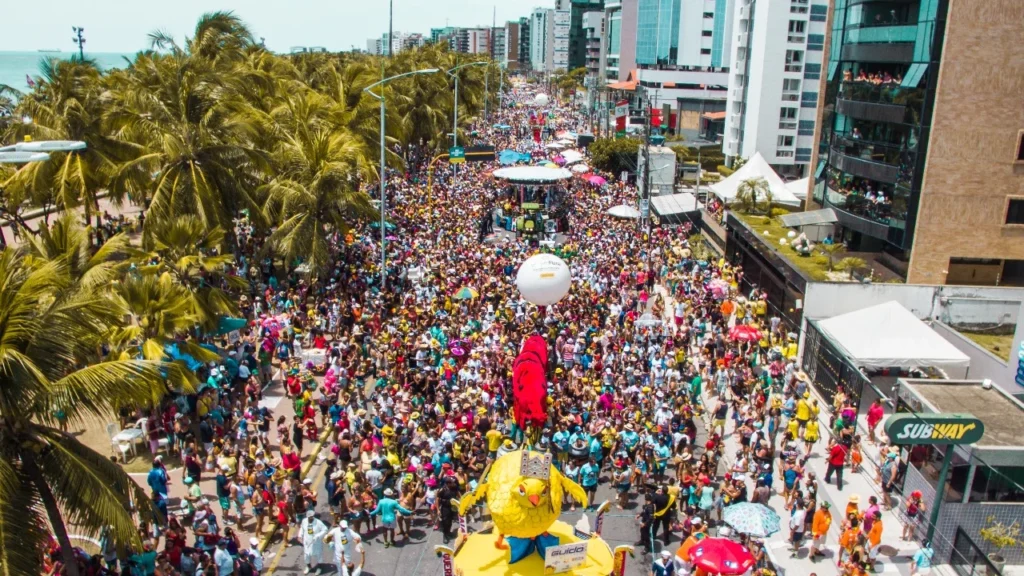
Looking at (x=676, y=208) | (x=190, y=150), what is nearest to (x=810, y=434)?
(x=190, y=150)

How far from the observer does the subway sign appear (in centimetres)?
1297

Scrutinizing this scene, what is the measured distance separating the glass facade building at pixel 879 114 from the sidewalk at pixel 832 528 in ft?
38.4

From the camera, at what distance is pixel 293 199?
2648 cm

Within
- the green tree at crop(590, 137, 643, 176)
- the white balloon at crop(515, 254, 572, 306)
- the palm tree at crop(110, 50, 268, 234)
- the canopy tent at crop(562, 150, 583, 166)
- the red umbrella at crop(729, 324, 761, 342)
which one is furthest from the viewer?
the green tree at crop(590, 137, 643, 176)

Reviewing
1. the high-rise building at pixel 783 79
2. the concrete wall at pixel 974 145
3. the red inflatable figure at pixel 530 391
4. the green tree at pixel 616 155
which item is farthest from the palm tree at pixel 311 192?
the high-rise building at pixel 783 79

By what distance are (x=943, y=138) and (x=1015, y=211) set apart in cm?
360

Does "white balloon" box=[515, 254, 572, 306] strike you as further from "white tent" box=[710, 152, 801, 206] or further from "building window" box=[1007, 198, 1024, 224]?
"white tent" box=[710, 152, 801, 206]

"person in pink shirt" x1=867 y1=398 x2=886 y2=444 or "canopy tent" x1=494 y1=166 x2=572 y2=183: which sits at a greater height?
"canopy tent" x1=494 y1=166 x2=572 y2=183

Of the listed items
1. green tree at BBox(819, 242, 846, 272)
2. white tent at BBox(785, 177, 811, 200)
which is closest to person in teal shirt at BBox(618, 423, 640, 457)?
green tree at BBox(819, 242, 846, 272)

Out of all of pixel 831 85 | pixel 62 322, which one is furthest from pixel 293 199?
pixel 831 85

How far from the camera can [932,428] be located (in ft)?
42.7

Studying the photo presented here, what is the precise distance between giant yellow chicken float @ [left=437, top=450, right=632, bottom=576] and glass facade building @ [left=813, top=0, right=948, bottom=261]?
21492mm

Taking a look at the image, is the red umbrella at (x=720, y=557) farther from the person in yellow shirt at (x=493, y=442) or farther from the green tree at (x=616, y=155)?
the green tree at (x=616, y=155)

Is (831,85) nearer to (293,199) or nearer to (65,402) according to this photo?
(293,199)
